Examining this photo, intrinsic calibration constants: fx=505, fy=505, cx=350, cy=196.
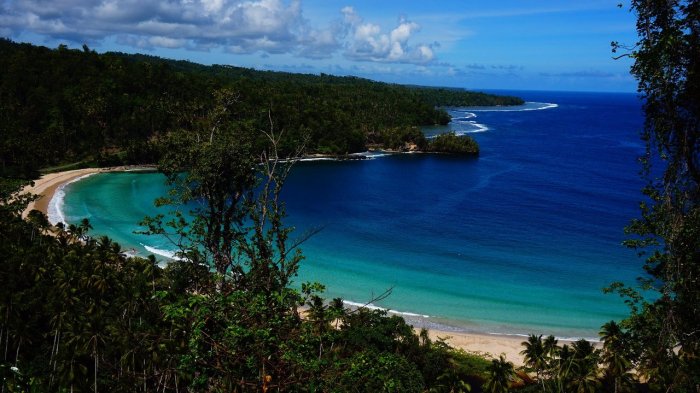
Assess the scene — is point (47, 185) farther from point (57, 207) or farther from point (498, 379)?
point (498, 379)

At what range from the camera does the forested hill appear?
258 ft

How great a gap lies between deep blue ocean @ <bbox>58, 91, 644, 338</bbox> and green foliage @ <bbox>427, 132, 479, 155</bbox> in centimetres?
427

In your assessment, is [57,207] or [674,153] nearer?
[674,153]

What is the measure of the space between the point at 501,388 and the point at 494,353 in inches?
314

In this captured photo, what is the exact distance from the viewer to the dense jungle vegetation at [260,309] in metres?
9.16

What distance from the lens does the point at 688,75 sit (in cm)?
1269

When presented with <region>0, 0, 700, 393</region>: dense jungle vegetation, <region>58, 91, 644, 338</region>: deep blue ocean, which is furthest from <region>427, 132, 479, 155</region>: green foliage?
<region>0, 0, 700, 393</region>: dense jungle vegetation

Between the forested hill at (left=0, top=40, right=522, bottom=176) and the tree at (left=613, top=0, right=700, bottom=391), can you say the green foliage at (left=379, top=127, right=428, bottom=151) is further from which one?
the tree at (left=613, top=0, right=700, bottom=391)

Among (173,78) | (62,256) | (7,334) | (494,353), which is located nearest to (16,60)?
(173,78)

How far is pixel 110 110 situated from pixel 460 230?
6872cm

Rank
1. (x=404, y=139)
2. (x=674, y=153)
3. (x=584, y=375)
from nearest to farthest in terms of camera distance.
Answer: (x=674, y=153)
(x=584, y=375)
(x=404, y=139)

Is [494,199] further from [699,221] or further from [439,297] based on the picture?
[699,221]

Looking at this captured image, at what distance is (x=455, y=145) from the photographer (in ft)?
341

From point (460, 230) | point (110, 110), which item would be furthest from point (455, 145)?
point (110, 110)
